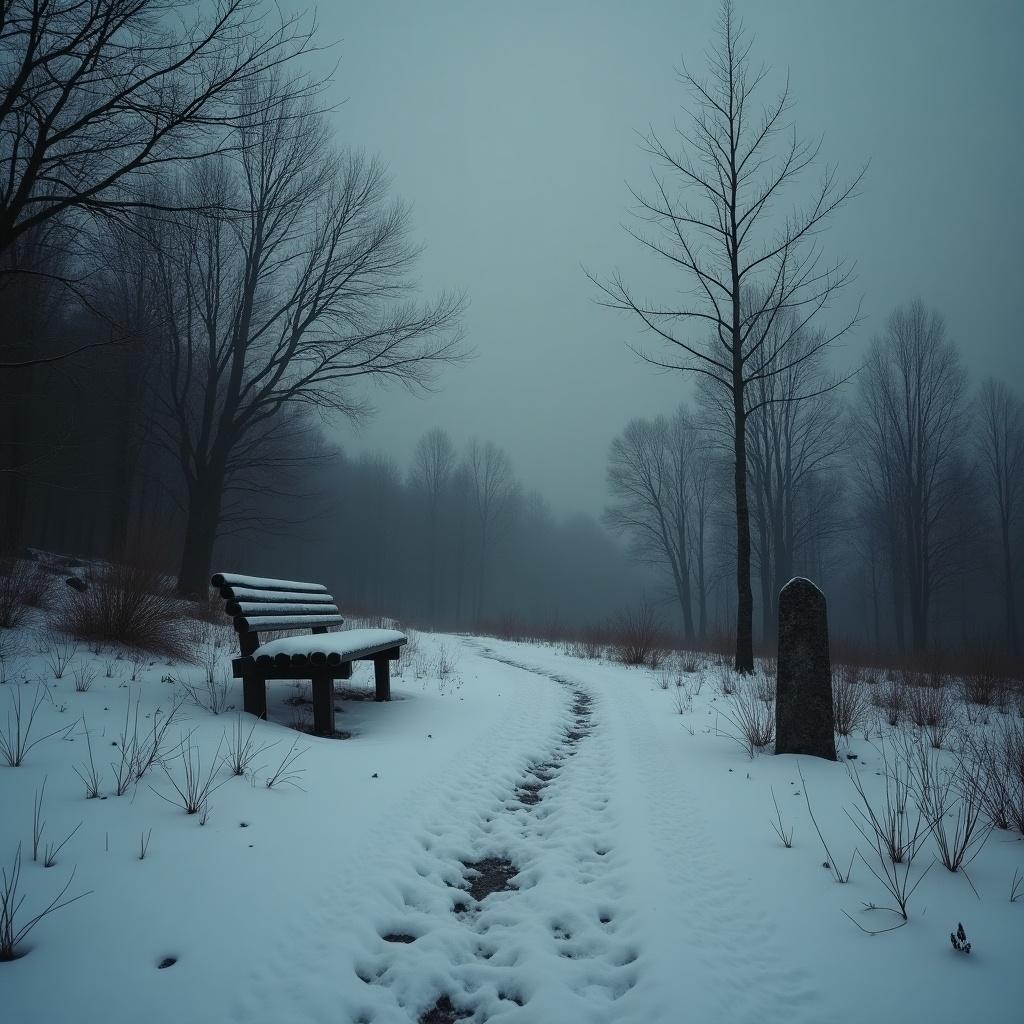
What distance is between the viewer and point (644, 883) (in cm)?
249

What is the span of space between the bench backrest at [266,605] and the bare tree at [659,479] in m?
21.6

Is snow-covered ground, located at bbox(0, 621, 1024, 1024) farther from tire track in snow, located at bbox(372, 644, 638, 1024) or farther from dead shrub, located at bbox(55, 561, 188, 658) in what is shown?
Answer: dead shrub, located at bbox(55, 561, 188, 658)

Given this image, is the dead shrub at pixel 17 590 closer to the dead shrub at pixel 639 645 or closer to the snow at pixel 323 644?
the snow at pixel 323 644

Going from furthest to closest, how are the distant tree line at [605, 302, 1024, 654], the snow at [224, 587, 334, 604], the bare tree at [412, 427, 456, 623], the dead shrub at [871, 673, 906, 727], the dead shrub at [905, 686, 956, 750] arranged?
1. the bare tree at [412, 427, 456, 623]
2. the distant tree line at [605, 302, 1024, 654]
3. the dead shrub at [871, 673, 906, 727]
4. the dead shrub at [905, 686, 956, 750]
5. the snow at [224, 587, 334, 604]

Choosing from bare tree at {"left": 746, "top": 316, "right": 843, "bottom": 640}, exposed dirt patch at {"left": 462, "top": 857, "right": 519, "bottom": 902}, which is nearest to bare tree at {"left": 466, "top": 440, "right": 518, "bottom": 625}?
bare tree at {"left": 746, "top": 316, "right": 843, "bottom": 640}

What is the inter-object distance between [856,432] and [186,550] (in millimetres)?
23415

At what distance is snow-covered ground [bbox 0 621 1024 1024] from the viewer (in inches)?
66.5

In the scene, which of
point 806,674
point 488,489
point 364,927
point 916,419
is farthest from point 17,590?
point 488,489

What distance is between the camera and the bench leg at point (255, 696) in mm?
4309

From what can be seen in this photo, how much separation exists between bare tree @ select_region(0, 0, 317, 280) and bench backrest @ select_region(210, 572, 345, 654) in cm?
293

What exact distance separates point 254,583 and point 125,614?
1.70 meters

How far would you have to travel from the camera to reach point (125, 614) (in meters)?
5.54

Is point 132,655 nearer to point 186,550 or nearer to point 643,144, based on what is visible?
point 186,550

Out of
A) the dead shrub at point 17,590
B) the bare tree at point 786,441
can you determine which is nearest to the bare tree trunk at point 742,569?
the dead shrub at point 17,590
